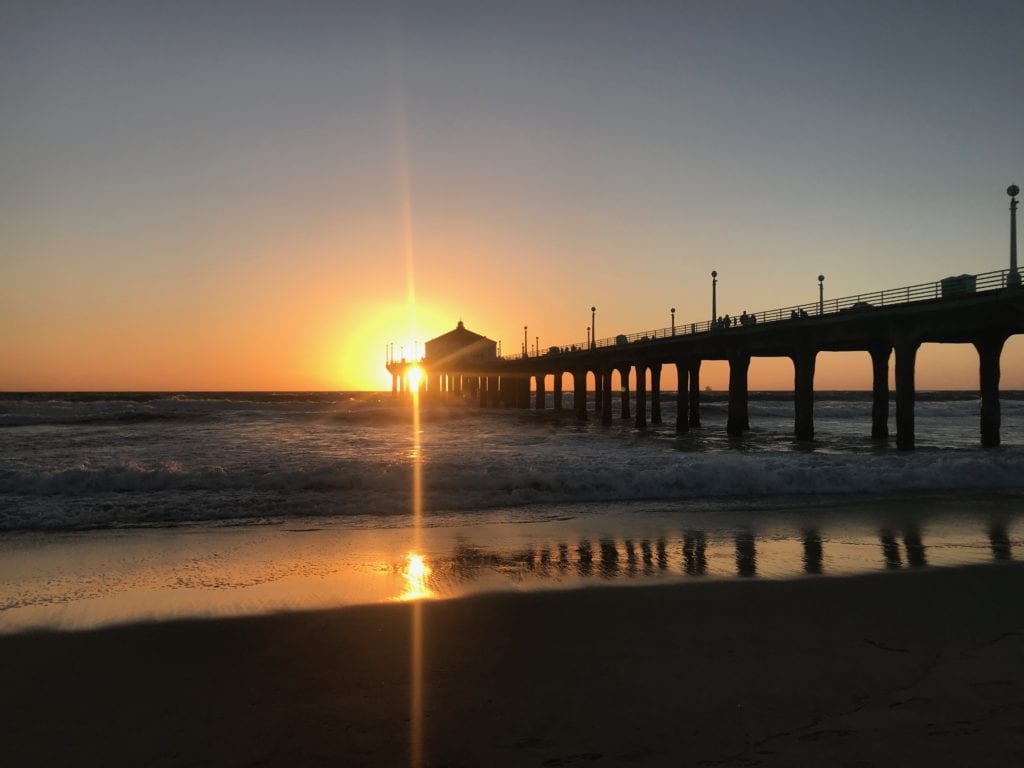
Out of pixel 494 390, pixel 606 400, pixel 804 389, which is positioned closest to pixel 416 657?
pixel 804 389

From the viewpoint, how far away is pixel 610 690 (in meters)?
5.48

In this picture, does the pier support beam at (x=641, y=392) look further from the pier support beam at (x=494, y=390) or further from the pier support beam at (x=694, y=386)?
the pier support beam at (x=494, y=390)

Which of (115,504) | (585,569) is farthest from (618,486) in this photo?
(115,504)

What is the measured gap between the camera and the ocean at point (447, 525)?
29.5 ft

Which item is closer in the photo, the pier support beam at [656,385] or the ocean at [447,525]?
the ocean at [447,525]

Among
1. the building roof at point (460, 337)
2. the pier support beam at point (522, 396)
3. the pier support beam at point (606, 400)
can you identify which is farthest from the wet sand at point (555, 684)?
the building roof at point (460, 337)

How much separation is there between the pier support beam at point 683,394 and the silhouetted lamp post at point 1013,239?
76.7ft

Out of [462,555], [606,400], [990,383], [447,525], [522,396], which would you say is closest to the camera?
[462,555]

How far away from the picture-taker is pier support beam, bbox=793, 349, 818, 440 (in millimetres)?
35656

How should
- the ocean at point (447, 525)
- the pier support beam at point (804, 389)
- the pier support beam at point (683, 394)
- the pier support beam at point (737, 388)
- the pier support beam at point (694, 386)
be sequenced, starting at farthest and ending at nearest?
the pier support beam at point (694, 386), the pier support beam at point (683, 394), the pier support beam at point (737, 388), the pier support beam at point (804, 389), the ocean at point (447, 525)

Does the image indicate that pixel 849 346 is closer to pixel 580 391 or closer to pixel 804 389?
pixel 804 389

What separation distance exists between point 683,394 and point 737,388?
676 cm

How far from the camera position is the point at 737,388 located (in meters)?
41.0

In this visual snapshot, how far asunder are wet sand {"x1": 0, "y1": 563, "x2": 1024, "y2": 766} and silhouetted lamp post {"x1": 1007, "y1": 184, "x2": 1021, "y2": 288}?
1985cm
